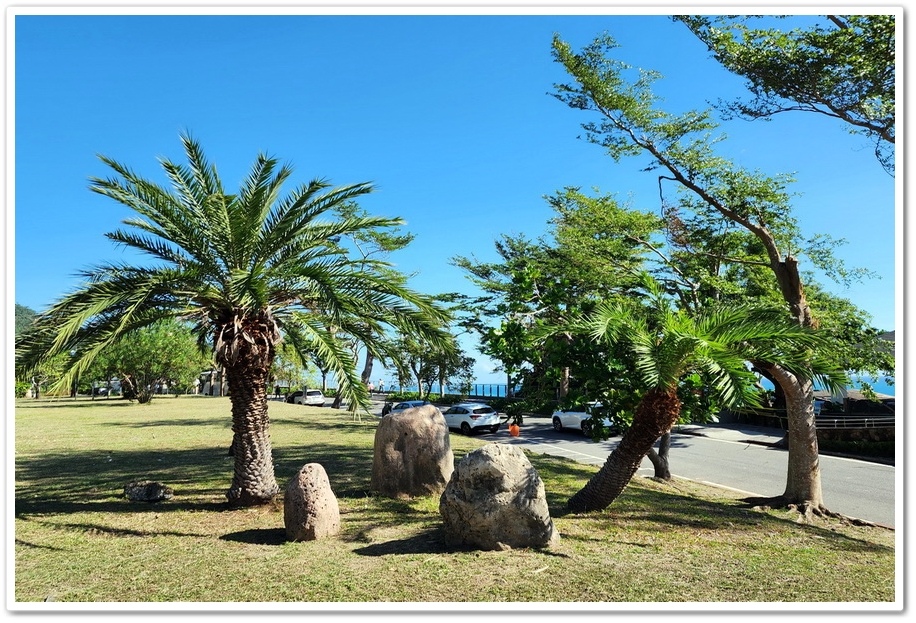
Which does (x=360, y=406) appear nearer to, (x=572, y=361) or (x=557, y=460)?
(x=572, y=361)

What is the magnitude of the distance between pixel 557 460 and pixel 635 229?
20.3ft

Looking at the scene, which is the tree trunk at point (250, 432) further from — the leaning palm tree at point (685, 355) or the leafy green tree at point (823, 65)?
the leafy green tree at point (823, 65)

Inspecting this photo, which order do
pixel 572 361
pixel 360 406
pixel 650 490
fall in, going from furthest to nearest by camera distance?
pixel 650 490
pixel 572 361
pixel 360 406

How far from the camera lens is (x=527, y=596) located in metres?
5.76

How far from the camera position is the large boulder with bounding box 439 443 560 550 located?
708cm

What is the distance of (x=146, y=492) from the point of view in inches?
388

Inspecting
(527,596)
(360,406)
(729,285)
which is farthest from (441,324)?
(729,285)

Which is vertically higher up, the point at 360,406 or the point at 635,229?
the point at 635,229

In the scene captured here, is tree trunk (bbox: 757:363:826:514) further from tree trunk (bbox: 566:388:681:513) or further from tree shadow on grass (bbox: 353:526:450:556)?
tree shadow on grass (bbox: 353:526:450:556)

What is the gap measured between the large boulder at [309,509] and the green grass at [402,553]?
213mm

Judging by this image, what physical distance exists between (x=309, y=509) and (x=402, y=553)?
4.50 feet

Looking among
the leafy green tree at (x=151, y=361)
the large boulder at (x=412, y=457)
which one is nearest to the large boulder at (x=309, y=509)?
the large boulder at (x=412, y=457)

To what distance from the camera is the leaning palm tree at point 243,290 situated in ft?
26.1

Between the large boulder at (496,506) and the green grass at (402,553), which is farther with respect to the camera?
the large boulder at (496,506)
